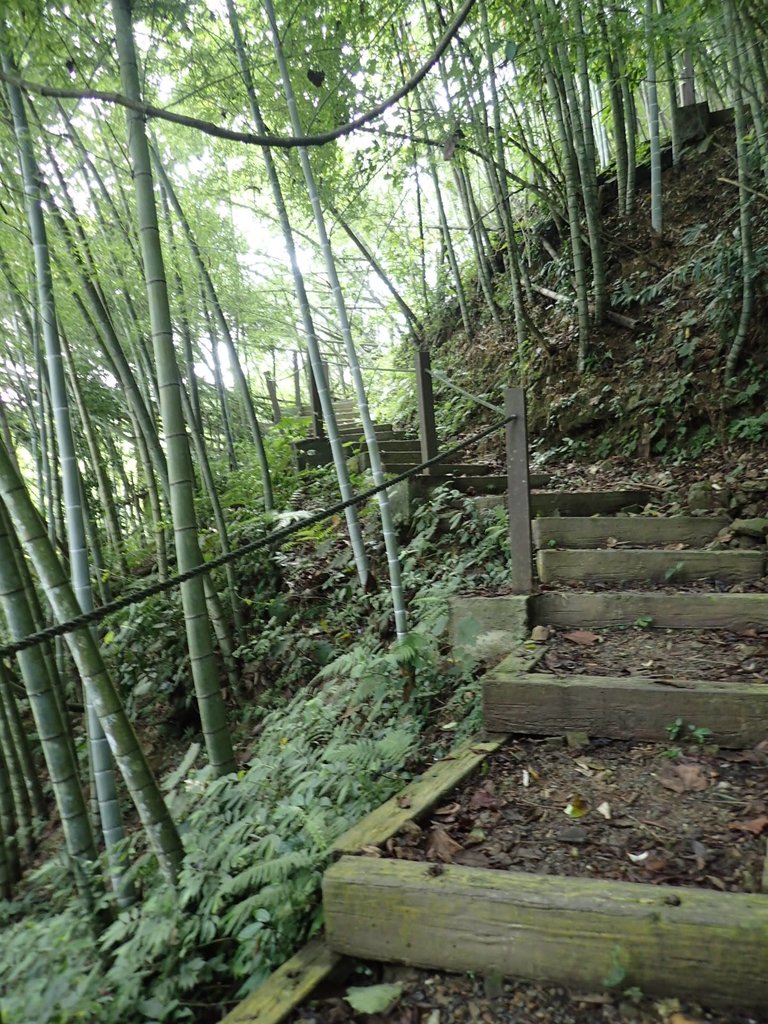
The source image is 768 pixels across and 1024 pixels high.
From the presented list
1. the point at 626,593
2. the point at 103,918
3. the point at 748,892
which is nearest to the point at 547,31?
the point at 626,593

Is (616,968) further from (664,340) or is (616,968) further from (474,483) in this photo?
(664,340)

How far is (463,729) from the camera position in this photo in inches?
93.0

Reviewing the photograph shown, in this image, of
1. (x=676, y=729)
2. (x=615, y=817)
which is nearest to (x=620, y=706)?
(x=676, y=729)

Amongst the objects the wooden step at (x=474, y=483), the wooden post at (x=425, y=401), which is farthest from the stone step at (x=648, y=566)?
the wooden post at (x=425, y=401)

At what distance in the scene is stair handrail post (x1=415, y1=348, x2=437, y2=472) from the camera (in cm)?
434

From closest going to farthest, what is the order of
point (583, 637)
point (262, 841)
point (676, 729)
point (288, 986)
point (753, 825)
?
point (288, 986)
point (753, 825)
point (262, 841)
point (676, 729)
point (583, 637)

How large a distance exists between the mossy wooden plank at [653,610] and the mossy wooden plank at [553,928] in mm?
1424

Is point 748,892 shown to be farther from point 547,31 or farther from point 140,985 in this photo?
point 547,31

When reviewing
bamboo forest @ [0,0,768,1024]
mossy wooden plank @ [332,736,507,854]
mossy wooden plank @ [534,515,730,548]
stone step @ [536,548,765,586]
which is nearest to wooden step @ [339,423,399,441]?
bamboo forest @ [0,0,768,1024]

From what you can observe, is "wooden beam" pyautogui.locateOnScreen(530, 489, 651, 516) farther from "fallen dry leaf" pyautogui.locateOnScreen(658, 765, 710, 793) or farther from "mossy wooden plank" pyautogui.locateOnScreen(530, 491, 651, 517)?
"fallen dry leaf" pyautogui.locateOnScreen(658, 765, 710, 793)

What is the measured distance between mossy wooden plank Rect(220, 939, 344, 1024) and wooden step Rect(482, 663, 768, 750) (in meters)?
0.96

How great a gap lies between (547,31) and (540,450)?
293 cm

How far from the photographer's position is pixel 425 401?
4398 millimetres

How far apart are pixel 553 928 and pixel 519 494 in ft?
5.91
